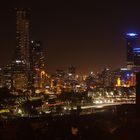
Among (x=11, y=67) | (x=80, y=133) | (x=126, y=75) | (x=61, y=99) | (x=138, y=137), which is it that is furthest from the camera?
(x=126, y=75)

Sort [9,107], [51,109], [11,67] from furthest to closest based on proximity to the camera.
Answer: [11,67]
[51,109]
[9,107]

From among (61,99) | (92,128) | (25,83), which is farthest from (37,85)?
(92,128)

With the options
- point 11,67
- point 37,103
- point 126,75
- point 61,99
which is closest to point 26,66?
point 11,67

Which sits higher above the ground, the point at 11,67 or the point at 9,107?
the point at 11,67

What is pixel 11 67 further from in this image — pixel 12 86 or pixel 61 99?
pixel 61 99

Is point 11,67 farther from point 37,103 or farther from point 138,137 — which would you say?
point 138,137

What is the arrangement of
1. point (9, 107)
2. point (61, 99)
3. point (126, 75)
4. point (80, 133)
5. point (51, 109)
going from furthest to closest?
1. point (126, 75)
2. point (61, 99)
3. point (51, 109)
4. point (9, 107)
5. point (80, 133)

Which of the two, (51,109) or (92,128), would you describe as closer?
(92,128)

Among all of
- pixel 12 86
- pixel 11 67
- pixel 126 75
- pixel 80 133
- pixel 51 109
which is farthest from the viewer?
pixel 126 75

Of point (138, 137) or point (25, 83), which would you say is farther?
point (25, 83)
